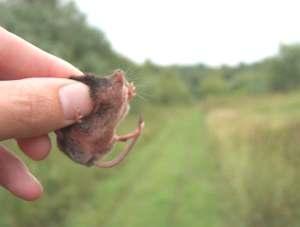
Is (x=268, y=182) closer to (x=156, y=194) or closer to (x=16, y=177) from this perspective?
(x=156, y=194)

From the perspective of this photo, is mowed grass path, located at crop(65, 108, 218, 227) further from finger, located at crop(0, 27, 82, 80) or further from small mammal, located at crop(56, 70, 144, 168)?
small mammal, located at crop(56, 70, 144, 168)

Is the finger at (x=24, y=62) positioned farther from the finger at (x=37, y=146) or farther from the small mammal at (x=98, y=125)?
the small mammal at (x=98, y=125)

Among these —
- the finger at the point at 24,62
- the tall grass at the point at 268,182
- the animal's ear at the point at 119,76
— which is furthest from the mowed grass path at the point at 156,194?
the animal's ear at the point at 119,76

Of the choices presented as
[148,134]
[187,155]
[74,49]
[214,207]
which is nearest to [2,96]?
[214,207]

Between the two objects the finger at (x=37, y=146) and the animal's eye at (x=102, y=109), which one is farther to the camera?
the finger at (x=37, y=146)

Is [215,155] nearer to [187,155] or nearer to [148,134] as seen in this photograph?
[187,155]

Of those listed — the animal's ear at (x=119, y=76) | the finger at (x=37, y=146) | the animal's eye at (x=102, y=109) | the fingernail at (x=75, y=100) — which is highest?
the animal's ear at (x=119, y=76)

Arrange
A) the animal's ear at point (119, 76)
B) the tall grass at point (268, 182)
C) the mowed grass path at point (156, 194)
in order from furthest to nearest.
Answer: the mowed grass path at point (156, 194) < the tall grass at point (268, 182) < the animal's ear at point (119, 76)

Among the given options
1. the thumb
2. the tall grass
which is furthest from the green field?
the thumb

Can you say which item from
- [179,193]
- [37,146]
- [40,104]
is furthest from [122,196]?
[40,104]
